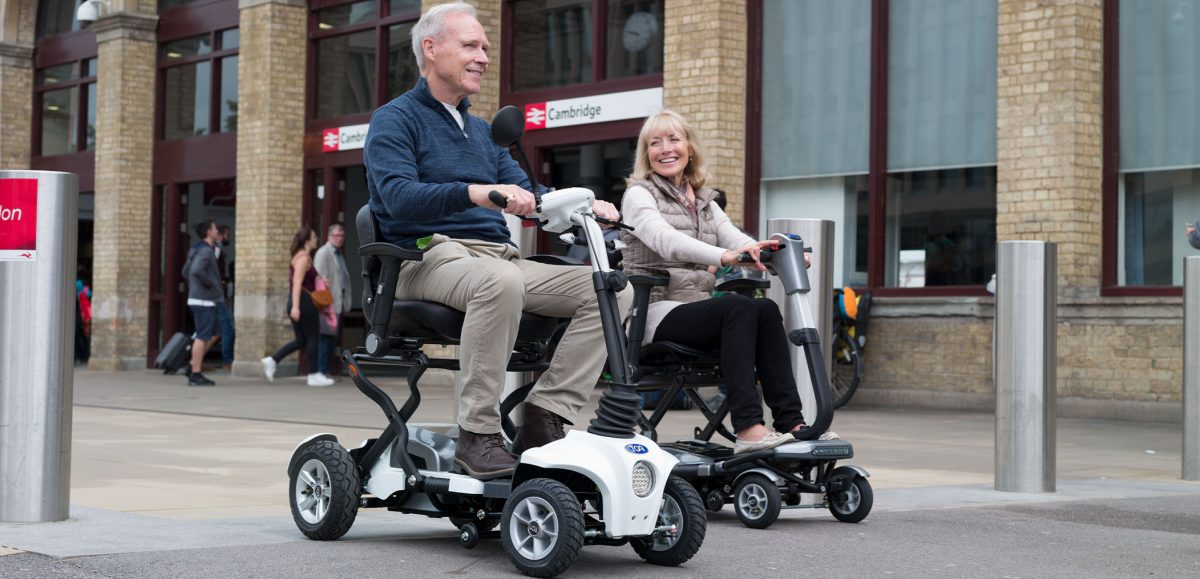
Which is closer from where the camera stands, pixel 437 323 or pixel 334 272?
pixel 437 323

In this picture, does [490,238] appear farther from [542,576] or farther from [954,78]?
[954,78]

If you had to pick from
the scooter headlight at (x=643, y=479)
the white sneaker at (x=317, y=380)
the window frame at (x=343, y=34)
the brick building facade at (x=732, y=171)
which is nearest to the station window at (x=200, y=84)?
the brick building facade at (x=732, y=171)

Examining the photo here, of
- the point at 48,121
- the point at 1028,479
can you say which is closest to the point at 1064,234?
the point at 1028,479

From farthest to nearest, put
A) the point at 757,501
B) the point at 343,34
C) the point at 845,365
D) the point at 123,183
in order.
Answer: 1. the point at 123,183
2. the point at 343,34
3. the point at 845,365
4. the point at 757,501

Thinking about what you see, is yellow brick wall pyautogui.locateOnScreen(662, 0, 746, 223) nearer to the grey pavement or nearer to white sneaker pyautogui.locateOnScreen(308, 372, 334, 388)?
white sneaker pyautogui.locateOnScreen(308, 372, 334, 388)

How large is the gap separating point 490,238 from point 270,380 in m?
13.3

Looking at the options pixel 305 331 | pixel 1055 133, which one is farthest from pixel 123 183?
pixel 1055 133

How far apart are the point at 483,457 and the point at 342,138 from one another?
15394 millimetres

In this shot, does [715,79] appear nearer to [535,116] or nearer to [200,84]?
[535,116]

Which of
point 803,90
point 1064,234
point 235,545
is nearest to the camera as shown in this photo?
point 235,545

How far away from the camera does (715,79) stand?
1472 centimetres

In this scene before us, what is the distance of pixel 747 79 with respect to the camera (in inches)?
593

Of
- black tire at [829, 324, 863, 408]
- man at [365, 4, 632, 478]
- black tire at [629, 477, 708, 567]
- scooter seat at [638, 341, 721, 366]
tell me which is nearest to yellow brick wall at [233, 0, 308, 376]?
black tire at [829, 324, 863, 408]

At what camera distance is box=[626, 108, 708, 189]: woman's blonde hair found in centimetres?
616
